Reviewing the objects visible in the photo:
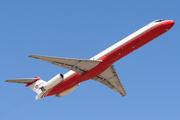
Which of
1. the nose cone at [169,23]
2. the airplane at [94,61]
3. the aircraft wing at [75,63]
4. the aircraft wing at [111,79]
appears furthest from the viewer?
the aircraft wing at [111,79]

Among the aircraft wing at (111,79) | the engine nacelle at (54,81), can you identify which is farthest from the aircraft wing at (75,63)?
the aircraft wing at (111,79)

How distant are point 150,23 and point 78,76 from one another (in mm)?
11341

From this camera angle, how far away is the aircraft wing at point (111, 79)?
34819mm

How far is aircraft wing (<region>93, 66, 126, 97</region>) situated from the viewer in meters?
34.8

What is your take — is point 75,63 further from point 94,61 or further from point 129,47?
point 129,47

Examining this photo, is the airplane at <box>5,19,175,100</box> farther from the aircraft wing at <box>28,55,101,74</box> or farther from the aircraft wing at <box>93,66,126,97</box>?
the aircraft wing at <box>93,66,126,97</box>

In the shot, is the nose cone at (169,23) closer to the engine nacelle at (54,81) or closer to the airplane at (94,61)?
the airplane at (94,61)

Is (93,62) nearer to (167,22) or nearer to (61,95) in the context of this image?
(61,95)

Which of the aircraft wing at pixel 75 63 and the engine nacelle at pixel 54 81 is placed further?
the engine nacelle at pixel 54 81

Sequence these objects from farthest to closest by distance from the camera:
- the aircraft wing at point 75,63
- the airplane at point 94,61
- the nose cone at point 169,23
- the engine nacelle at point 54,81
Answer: the engine nacelle at point 54,81 → the airplane at point 94,61 → the aircraft wing at point 75,63 → the nose cone at point 169,23

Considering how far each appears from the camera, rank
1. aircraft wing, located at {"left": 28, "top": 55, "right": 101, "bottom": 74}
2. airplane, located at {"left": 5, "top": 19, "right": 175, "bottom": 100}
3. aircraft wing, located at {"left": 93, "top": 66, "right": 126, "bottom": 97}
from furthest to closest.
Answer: aircraft wing, located at {"left": 93, "top": 66, "right": 126, "bottom": 97} → airplane, located at {"left": 5, "top": 19, "right": 175, "bottom": 100} → aircraft wing, located at {"left": 28, "top": 55, "right": 101, "bottom": 74}

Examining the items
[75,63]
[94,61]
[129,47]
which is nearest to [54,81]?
[75,63]

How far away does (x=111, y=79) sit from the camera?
1433 inches

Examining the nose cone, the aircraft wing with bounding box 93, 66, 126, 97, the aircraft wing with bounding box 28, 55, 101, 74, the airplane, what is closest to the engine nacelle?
the airplane
